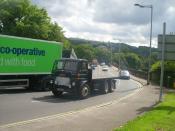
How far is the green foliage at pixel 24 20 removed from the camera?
57.4 metres

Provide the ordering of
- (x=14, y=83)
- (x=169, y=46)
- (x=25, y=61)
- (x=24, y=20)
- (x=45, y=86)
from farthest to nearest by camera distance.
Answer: (x=24, y=20) < (x=45, y=86) < (x=25, y=61) < (x=14, y=83) < (x=169, y=46)

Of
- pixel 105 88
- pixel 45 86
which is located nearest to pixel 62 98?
pixel 45 86

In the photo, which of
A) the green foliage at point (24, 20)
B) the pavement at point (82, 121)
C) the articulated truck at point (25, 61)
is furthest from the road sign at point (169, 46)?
the green foliage at point (24, 20)

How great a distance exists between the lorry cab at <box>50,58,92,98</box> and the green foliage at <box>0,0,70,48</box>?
107 ft

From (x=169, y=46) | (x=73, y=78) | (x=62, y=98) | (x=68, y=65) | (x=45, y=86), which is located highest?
(x=169, y=46)

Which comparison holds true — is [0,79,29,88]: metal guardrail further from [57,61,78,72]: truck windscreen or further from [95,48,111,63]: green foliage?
[95,48,111,63]: green foliage

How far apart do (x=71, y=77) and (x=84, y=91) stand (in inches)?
47.0

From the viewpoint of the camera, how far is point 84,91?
2500cm

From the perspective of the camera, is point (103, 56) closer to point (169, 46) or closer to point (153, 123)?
point (169, 46)

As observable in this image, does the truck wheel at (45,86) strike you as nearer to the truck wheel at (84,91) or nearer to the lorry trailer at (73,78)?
the lorry trailer at (73,78)

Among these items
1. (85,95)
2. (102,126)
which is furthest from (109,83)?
(102,126)

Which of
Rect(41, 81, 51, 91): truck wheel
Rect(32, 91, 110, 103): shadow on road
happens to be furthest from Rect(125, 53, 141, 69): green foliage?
Rect(41, 81, 51, 91): truck wheel

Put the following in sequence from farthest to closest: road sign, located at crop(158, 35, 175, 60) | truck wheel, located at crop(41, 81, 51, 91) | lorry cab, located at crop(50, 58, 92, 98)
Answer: truck wheel, located at crop(41, 81, 51, 91) < lorry cab, located at crop(50, 58, 92, 98) < road sign, located at crop(158, 35, 175, 60)

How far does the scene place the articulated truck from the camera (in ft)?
85.5
